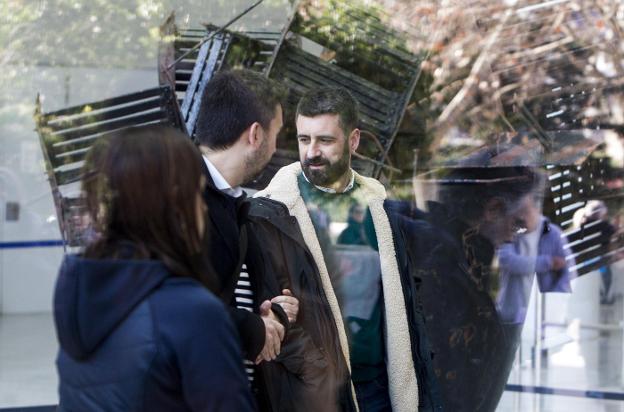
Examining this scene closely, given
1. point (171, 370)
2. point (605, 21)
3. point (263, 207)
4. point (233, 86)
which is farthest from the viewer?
point (605, 21)

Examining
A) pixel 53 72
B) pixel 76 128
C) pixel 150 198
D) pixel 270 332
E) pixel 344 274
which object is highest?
pixel 53 72

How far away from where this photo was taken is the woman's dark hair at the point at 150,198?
1.72 metres

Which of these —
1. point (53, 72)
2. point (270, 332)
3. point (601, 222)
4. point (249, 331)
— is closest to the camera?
point (249, 331)

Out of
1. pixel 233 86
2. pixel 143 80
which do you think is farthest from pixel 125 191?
pixel 143 80

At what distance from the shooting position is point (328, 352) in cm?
307

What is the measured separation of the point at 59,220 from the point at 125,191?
3.58 meters

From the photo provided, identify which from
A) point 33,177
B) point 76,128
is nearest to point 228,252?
point 76,128

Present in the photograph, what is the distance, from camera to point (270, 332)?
2475 mm

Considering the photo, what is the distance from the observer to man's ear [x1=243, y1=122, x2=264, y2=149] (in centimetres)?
265

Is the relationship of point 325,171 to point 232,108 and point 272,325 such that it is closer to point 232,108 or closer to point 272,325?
point 232,108

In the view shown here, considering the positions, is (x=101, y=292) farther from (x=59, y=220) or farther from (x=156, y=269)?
(x=59, y=220)

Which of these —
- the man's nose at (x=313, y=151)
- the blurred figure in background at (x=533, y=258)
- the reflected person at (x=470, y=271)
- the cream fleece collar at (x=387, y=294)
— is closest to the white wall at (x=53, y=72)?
the reflected person at (x=470, y=271)

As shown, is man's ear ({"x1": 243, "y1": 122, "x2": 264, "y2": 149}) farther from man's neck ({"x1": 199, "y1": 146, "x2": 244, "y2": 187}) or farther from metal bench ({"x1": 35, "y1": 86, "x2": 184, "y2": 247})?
metal bench ({"x1": 35, "y1": 86, "x2": 184, "y2": 247})

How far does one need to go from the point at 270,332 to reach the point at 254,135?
50 cm
